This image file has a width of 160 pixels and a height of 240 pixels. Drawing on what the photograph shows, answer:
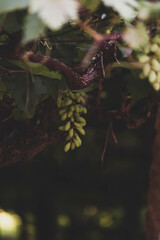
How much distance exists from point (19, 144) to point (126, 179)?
290 centimetres

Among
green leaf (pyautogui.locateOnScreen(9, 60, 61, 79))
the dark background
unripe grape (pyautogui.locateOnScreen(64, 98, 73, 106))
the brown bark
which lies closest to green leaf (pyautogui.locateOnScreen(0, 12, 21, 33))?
green leaf (pyautogui.locateOnScreen(9, 60, 61, 79))

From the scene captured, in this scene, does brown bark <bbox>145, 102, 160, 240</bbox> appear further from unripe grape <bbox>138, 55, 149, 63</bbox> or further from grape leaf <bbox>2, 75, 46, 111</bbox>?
unripe grape <bbox>138, 55, 149, 63</bbox>

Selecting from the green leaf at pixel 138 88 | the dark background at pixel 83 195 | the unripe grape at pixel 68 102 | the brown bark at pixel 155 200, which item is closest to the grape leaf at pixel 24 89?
the unripe grape at pixel 68 102

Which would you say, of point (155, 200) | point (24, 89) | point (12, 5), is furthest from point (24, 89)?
point (155, 200)

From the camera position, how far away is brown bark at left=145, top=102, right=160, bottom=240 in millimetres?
1910

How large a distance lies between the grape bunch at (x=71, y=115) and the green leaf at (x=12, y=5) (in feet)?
2.05

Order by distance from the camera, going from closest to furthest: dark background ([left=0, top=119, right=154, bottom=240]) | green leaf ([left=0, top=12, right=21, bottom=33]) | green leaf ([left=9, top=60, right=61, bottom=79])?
green leaf ([left=0, top=12, right=21, bottom=33]) → green leaf ([left=9, top=60, right=61, bottom=79]) → dark background ([left=0, top=119, right=154, bottom=240])

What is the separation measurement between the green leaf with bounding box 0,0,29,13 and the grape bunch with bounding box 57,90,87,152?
625mm

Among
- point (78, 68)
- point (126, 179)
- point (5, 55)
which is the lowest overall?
point (126, 179)

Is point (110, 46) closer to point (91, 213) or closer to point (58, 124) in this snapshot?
point (58, 124)

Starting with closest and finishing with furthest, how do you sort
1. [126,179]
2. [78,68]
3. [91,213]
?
[78,68], [126,179], [91,213]

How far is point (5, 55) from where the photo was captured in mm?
968

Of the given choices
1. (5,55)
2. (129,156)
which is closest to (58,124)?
(5,55)

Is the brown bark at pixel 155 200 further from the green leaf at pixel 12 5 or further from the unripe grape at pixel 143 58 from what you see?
the green leaf at pixel 12 5
